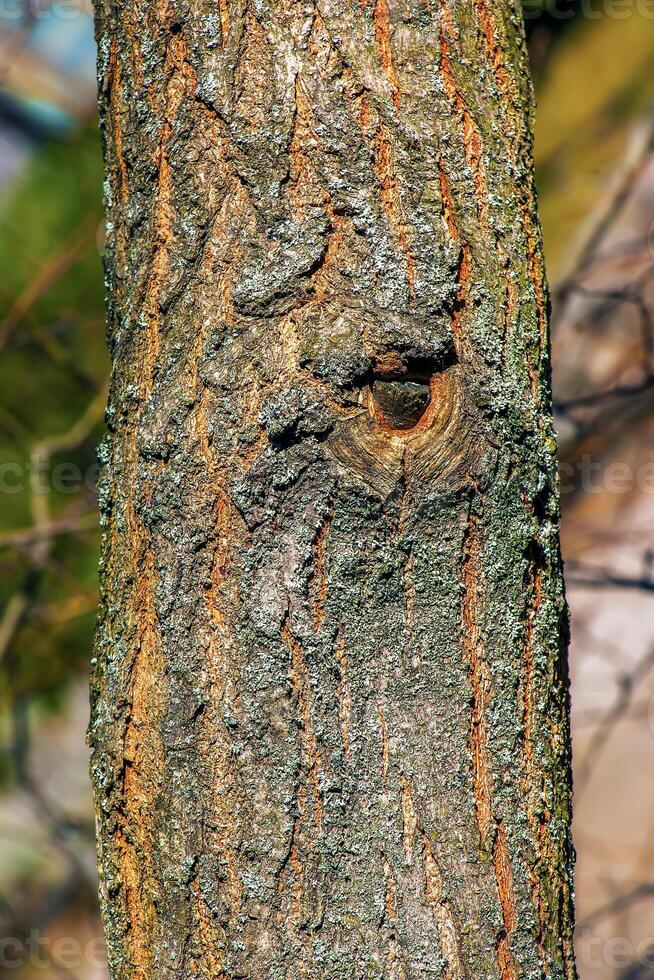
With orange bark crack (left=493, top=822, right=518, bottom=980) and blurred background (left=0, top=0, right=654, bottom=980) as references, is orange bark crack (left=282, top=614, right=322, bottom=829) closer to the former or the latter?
orange bark crack (left=493, top=822, right=518, bottom=980)

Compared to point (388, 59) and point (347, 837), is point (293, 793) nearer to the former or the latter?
point (347, 837)

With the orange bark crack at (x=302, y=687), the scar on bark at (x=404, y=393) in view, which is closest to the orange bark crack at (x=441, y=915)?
the orange bark crack at (x=302, y=687)

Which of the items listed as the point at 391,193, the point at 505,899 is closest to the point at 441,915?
the point at 505,899

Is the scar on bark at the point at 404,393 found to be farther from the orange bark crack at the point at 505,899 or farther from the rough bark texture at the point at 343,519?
the orange bark crack at the point at 505,899

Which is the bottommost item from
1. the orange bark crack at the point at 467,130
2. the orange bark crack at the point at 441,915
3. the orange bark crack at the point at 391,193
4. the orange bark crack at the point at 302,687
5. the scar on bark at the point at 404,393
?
the orange bark crack at the point at 441,915

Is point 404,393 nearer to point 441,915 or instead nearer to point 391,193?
point 391,193

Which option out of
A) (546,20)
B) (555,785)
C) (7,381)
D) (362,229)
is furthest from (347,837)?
(546,20)
